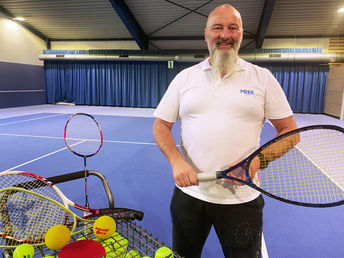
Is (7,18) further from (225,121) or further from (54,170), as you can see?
(225,121)

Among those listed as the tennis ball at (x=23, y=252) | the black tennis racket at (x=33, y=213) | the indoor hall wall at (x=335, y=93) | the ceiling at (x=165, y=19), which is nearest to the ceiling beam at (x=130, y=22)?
the ceiling at (x=165, y=19)

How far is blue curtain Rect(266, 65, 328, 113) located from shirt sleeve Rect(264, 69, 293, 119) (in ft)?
44.3

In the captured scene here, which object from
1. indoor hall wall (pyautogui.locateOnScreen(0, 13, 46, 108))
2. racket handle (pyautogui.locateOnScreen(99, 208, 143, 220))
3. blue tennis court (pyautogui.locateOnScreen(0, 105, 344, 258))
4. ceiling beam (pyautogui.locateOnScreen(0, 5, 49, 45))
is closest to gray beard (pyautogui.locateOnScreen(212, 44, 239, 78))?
racket handle (pyautogui.locateOnScreen(99, 208, 143, 220))

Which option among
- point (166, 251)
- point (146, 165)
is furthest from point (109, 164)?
point (166, 251)

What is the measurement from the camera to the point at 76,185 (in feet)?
12.4

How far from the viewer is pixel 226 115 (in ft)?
4.38

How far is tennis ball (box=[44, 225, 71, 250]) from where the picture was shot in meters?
1.01

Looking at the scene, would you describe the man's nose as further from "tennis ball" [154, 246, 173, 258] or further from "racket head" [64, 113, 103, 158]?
"racket head" [64, 113, 103, 158]

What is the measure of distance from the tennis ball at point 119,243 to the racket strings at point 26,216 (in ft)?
0.85

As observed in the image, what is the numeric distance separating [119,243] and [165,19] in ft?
41.2

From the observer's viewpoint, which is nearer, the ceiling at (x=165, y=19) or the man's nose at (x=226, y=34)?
the man's nose at (x=226, y=34)

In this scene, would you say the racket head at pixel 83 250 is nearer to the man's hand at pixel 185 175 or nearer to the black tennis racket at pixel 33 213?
the black tennis racket at pixel 33 213

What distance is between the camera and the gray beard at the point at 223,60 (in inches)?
53.2

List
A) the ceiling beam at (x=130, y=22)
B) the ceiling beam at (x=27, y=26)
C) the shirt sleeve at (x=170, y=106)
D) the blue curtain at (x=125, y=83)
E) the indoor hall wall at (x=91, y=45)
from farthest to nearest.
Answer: the indoor hall wall at (x=91, y=45)
the blue curtain at (x=125, y=83)
the ceiling beam at (x=27, y=26)
the ceiling beam at (x=130, y=22)
the shirt sleeve at (x=170, y=106)
